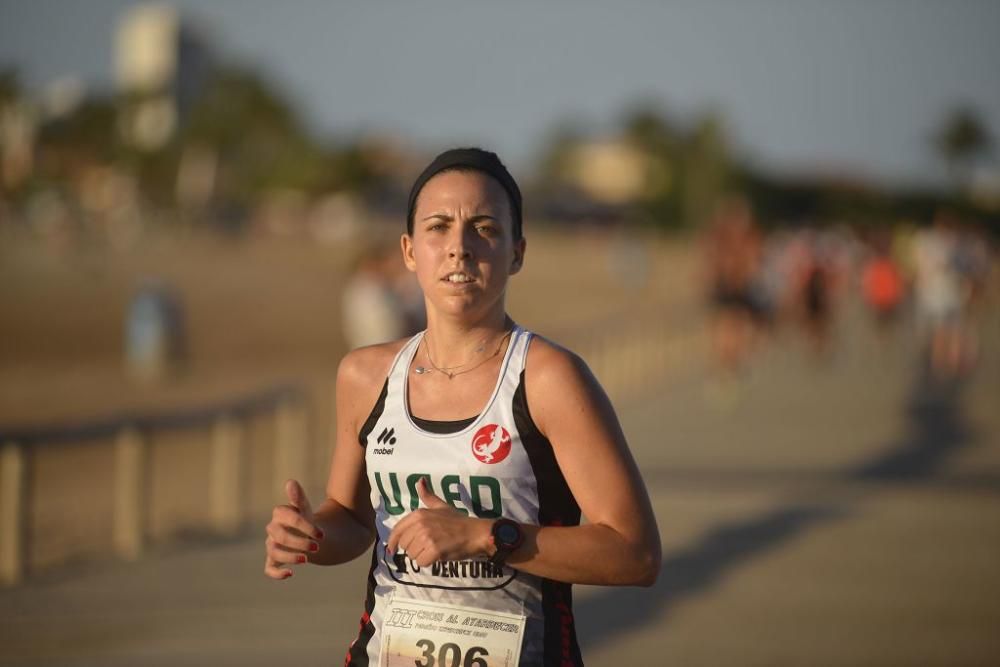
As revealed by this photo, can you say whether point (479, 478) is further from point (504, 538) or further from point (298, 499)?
point (298, 499)

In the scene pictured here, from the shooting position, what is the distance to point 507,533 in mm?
2398

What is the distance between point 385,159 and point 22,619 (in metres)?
161

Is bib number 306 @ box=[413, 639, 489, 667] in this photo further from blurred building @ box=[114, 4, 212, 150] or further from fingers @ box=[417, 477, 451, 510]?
blurred building @ box=[114, 4, 212, 150]

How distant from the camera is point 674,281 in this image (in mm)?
71438

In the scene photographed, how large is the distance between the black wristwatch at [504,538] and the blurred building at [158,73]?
336 feet

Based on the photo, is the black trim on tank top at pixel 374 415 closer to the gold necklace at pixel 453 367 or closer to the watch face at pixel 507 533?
the gold necklace at pixel 453 367

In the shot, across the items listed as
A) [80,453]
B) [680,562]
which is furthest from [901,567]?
[80,453]

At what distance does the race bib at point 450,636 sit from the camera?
2543mm

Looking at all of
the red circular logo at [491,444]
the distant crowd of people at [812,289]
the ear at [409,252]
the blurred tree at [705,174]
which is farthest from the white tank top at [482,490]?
the blurred tree at [705,174]

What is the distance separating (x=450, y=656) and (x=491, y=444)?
0.46m

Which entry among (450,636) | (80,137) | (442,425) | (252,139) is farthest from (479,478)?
(252,139)

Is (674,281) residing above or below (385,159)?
below

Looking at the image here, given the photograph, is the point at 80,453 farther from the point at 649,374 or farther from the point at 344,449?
the point at 344,449

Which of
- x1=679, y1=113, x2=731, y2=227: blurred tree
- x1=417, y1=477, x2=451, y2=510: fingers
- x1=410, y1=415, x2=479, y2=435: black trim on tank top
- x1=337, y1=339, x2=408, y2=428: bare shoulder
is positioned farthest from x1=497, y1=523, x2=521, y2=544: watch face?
x1=679, y1=113, x2=731, y2=227: blurred tree
